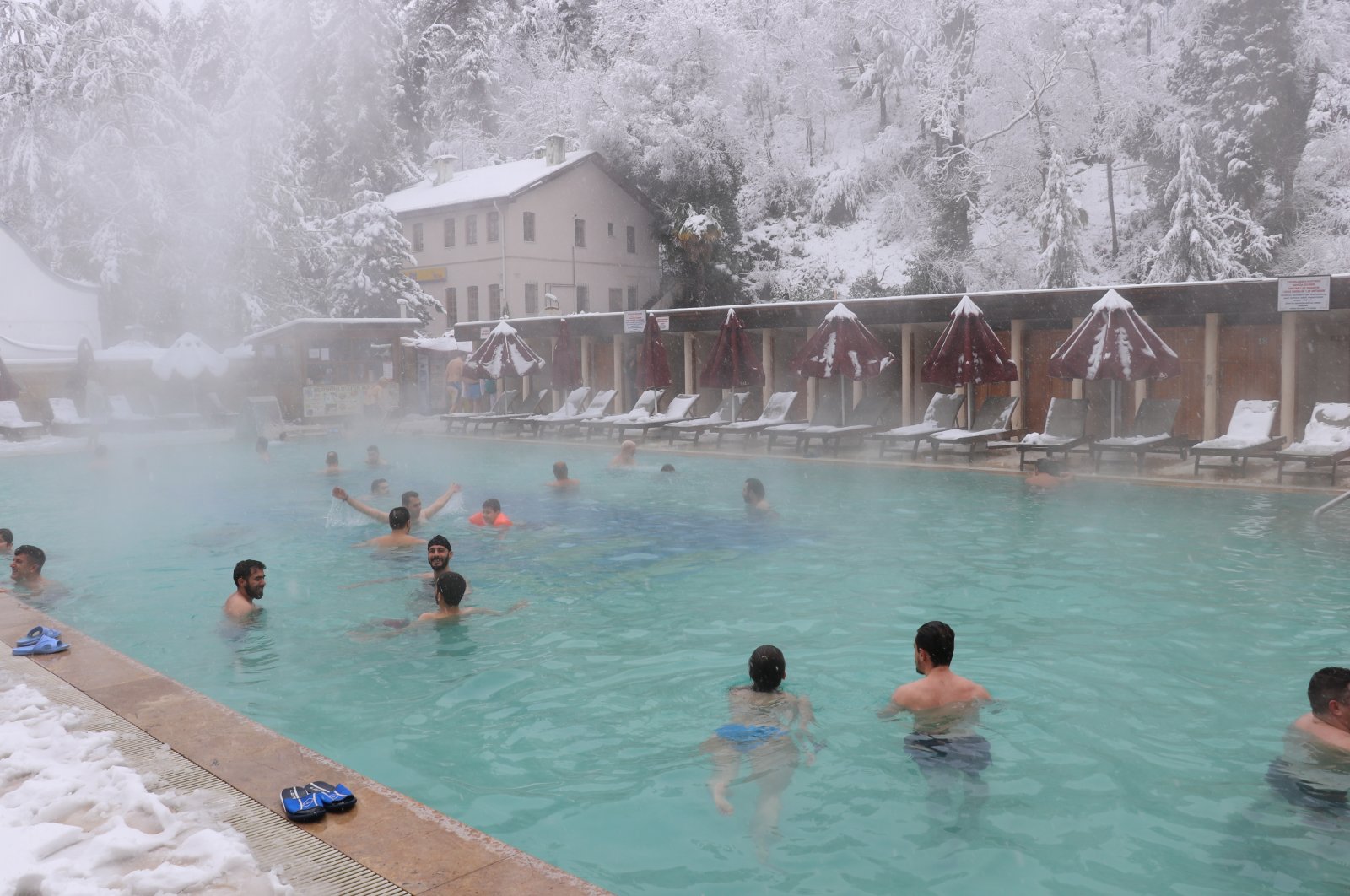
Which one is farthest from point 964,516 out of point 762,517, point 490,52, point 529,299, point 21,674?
point 490,52

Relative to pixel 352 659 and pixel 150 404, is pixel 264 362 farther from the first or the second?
pixel 352 659

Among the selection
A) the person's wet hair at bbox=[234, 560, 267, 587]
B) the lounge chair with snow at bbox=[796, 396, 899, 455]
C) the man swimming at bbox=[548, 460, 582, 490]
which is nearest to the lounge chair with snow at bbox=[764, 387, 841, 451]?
the lounge chair with snow at bbox=[796, 396, 899, 455]

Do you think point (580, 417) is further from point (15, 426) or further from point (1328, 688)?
point (1328, 688)

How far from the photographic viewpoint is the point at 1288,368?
16.2m

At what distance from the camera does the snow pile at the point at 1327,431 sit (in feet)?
45.6

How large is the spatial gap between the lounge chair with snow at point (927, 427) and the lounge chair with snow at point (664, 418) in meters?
4.64

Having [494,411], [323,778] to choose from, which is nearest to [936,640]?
[323,778]

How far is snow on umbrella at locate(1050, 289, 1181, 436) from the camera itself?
49.3 ft

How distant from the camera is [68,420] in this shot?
87.0 ft

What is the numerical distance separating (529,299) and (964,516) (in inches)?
1333

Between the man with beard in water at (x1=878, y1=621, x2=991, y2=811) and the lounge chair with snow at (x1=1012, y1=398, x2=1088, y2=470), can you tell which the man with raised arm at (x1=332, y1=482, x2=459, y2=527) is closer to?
the man with beard in water at (x1=878, y1=621, x2=991, y2=811)

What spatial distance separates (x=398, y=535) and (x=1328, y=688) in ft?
28.9

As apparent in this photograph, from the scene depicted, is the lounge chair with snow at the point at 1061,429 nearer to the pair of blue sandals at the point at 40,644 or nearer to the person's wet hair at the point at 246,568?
the person's wet hair at the point at 246,568

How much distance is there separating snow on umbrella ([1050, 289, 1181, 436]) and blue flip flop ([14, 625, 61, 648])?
13049 mm
